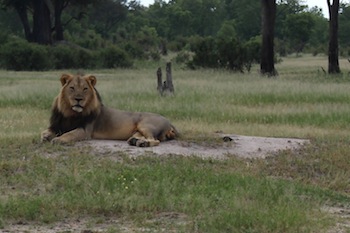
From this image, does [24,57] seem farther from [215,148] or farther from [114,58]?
[215,148]

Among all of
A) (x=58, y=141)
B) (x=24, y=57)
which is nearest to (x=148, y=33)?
(x=24, y=57)

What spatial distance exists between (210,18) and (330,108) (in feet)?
267

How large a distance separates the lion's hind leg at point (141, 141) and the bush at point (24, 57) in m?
29.6

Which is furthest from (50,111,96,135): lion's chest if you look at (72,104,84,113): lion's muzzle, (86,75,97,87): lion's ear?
(86,75,97,87): lion's ear

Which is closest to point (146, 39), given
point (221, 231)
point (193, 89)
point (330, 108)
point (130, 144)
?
point (193, 89)

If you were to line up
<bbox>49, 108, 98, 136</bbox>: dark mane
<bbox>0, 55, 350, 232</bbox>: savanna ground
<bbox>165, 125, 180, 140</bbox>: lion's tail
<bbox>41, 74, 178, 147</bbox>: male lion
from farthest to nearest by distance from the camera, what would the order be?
1. <bbox>165, 125, 180, 140</bbox>: lion's tail
2. <bbox>49, 108, 98, 136</bbox>: dark mane
3. <bbox>41, 74, 178, 147</bbox>: male lion
4. <bbox>0, 55, 350, 232</bbox>: savanna ground

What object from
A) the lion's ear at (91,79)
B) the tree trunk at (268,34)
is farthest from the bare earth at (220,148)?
the tree trunk at (268,34)

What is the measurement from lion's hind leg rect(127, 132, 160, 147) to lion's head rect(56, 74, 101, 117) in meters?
0.62

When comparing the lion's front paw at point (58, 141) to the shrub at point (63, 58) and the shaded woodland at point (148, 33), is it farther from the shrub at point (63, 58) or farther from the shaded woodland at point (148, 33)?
the shrub at point (63, 58)

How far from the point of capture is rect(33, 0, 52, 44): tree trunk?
4744 cm

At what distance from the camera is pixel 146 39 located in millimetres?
61469

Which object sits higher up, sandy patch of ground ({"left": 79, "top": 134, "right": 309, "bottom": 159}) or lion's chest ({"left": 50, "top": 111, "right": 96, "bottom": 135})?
lion's chest ({"left": 50, "top": 111, "right": 96, "bottom": 135})

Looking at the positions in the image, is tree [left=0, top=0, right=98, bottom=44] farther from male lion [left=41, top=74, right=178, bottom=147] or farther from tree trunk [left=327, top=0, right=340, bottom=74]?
male lion [left=41, top=74, right=178, bottom=147]

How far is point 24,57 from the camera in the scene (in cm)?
3816
